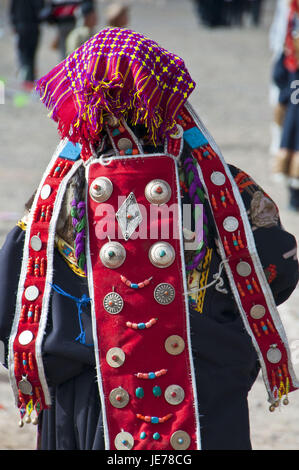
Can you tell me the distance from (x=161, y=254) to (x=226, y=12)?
18.9m

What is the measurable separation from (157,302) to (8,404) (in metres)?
2.01

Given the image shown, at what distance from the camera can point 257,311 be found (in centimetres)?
254

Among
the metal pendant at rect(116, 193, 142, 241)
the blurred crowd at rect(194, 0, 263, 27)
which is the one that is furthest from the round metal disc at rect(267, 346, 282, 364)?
the blurred crowd at rect(194, 0, 263, 27)

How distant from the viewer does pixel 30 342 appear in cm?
246

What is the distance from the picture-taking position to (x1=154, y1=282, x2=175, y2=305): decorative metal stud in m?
2.42

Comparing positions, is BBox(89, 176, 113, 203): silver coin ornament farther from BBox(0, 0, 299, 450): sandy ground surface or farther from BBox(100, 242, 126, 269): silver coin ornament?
BBox(0, 0, 299, 450): sandy ground surface

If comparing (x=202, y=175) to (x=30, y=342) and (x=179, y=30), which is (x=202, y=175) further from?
(x=179, y=30)

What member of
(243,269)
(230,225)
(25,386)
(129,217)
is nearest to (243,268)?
(243,269)

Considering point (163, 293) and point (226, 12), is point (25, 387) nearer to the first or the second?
point (163, 293)

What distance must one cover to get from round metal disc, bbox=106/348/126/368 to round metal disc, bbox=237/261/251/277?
0.43 metres

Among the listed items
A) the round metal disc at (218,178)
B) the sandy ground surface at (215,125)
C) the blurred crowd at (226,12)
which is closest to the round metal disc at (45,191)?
the round metal disc at (218,178)

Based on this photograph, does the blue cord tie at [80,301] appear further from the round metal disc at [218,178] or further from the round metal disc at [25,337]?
the round metal disc at [218,178]

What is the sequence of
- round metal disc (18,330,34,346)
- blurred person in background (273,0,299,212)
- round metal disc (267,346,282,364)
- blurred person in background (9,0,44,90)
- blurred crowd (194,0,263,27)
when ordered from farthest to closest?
1. blurred crowd (194,0,263,27)
2. blurred person in background (9,0,44,90)
3. blurred person in background (273,0,299,212)
4. round metal disc (267,346,282,364)
5. round metal disc (18,330,34,346)
